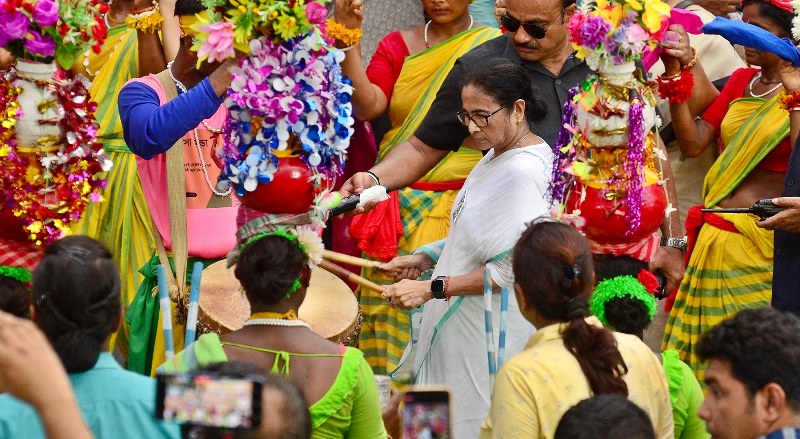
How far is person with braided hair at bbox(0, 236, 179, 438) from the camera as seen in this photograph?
9.71 feet

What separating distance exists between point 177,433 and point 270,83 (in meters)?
1.51

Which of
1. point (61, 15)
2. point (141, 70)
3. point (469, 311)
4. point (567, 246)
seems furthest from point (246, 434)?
point (141, 70)

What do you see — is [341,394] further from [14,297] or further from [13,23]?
[13,23]

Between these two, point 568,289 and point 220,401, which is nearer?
point 220,401

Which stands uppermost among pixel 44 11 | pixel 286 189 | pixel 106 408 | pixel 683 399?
pixel 44 11

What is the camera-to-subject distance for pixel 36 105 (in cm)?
465

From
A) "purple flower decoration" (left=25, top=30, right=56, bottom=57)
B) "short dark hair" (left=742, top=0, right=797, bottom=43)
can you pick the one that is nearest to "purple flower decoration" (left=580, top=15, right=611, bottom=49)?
"short dark hair" (left=742, top=0, right=797, bottom=43)

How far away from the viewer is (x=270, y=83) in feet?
13.9

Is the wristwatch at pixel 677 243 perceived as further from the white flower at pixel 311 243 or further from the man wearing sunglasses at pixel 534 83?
the white flower at pixel 311 243

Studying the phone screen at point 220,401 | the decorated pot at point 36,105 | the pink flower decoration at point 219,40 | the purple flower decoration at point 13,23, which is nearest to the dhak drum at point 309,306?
the decorated pot at point 36,105

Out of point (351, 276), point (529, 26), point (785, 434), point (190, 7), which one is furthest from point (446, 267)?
point (785, 434)

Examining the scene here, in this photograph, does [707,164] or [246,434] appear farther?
[707,164]

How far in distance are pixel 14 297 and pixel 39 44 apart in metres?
0.92

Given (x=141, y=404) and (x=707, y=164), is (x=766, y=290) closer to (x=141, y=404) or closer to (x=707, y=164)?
(x=707, y=164)
